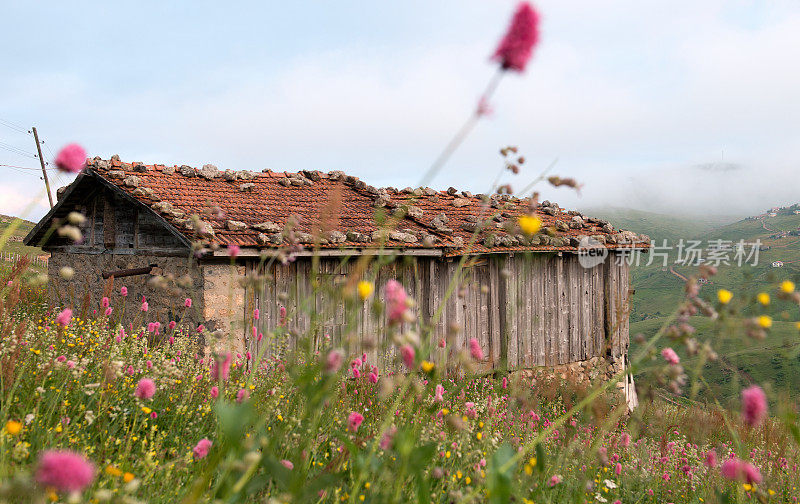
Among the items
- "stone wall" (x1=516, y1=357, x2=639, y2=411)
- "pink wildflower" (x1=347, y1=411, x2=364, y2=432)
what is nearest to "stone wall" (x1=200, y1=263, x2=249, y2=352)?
"pink wildflower" (x1=347, y1=411, x2=364, y2=432)

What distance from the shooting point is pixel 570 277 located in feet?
38.7

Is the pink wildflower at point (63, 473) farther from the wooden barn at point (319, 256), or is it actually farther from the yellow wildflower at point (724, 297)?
the wooden barn at point (319, 256)

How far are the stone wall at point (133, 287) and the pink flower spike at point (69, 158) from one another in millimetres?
5222

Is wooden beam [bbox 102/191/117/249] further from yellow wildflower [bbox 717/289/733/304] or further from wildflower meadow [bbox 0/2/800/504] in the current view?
yellow wildflower [bbox 717/289/733/304]

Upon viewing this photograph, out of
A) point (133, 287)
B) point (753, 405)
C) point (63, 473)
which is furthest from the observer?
point (133, 287)

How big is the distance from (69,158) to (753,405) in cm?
218

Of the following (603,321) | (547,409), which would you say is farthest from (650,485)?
(603,321)

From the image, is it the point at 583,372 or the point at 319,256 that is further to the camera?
the point at 583,372

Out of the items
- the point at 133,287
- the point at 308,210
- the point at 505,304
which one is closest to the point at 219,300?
the point at 308,210

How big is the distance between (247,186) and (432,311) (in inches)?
176

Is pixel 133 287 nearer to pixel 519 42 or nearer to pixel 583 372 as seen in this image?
pixel 519 42

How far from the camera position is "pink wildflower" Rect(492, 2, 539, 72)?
124cm

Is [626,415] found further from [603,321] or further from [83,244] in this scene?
[83,244]

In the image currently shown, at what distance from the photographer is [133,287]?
931 cm
